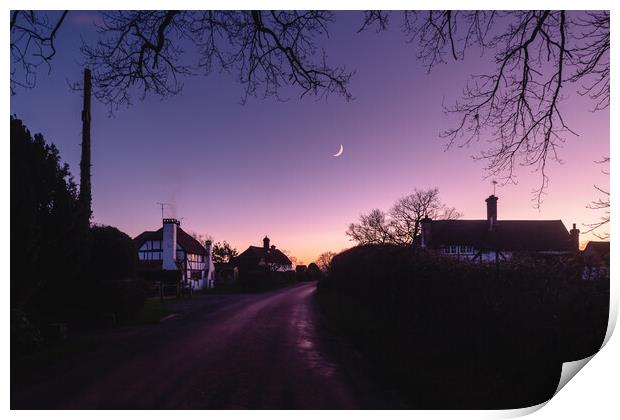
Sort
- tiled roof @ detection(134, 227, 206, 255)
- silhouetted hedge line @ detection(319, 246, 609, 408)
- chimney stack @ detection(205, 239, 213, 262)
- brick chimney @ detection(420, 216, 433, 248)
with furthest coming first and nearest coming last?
1. chimney stack @ detection(205, 239, 213, 262)
2. tiled roof @ detection(134, 227, 206, 255)
3. brick chimney @ detection(420, 216, 433, 248)
4. silhouetted hedge line @ detection(319, 246, 609, 408)

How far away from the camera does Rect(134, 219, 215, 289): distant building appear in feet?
140

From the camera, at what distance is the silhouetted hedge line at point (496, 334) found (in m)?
6.43

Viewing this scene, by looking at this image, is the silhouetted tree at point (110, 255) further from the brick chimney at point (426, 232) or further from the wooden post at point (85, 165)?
the brick chimney at point (426, 232)

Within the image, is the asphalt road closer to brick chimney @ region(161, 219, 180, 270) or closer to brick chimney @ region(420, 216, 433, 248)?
brick chimney @ region(420, 216, 433, 248)

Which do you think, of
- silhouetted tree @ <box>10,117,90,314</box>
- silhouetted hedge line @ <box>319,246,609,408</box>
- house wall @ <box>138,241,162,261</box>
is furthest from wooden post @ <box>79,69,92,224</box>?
house wall @ <box>138,241,162,261</box>

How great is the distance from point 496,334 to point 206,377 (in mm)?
4387

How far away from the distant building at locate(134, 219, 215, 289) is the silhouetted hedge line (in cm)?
3252
